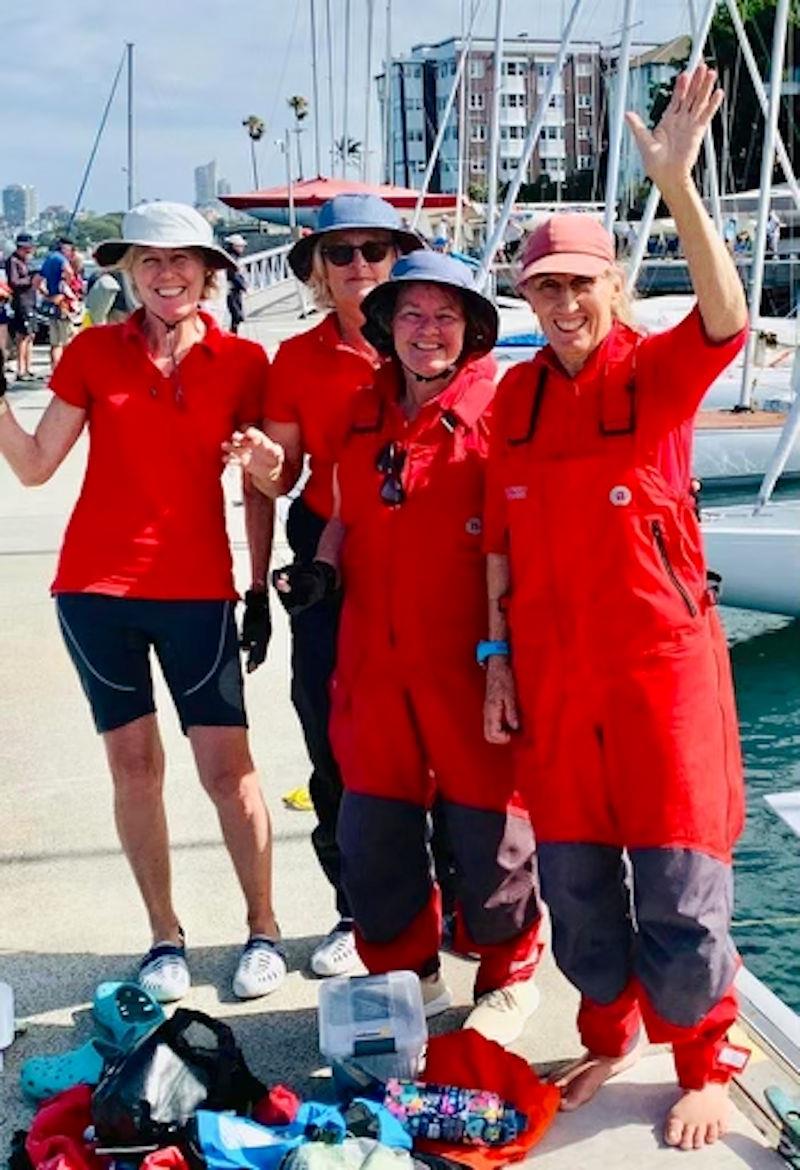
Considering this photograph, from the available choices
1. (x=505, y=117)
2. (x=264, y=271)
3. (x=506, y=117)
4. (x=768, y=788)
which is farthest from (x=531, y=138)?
(x=505, y=117)

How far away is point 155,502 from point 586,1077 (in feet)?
5.43

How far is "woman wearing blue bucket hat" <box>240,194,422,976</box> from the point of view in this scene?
336 centimetres

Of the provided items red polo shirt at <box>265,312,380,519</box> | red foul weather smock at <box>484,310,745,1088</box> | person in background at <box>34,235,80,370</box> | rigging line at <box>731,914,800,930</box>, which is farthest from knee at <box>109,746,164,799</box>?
person in background at <box>34,235,80,370</box>

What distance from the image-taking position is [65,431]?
133 inches

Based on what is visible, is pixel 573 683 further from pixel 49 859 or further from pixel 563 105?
pixel 563 105

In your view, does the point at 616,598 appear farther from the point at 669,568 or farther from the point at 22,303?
the point at 22,303

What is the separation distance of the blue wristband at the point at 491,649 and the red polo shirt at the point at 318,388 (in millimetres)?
680

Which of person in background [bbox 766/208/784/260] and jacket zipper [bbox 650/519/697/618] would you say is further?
person in background [bbox 766/208/784/260]

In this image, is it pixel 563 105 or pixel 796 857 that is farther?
pixel 563 105

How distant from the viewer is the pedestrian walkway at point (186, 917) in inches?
116

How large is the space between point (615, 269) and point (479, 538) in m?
0.64

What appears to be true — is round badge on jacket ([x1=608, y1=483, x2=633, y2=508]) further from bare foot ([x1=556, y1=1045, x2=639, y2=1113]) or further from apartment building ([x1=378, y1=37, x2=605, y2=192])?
apartment building ([x1=378, y1=37, x2=605, y2=192])

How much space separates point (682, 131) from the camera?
254 centimetres

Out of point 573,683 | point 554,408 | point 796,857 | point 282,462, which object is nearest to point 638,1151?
point 573,683
